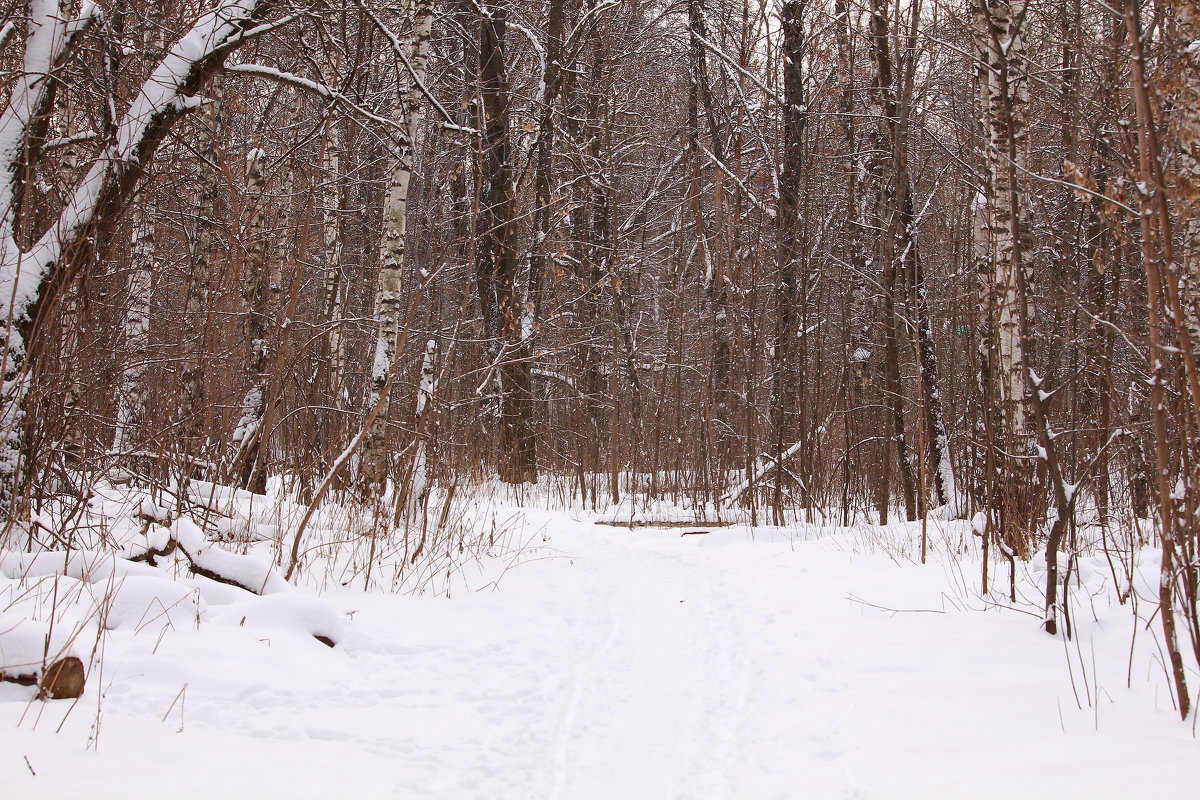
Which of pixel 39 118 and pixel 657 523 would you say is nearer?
pixel 39 118

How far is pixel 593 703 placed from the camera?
11.7 feet

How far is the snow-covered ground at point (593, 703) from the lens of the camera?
241 cm

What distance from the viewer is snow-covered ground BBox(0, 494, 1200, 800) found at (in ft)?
7.89

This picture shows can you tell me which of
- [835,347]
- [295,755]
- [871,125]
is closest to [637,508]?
[871,125]

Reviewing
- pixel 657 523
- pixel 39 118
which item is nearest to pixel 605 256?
pixel 657 523

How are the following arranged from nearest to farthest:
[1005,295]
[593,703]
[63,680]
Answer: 1. [63,680]
2. [593,703]
3. [1005,295]

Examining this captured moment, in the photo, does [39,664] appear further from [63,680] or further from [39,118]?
[39,118]

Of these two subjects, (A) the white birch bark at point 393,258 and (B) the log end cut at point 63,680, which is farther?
(A) the white birch bark at point 393,258

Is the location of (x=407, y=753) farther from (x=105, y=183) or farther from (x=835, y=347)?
(x=835, y=347)

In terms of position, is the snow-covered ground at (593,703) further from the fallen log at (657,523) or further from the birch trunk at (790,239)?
the birch trunk at (790,239)

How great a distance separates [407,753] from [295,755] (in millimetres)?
394

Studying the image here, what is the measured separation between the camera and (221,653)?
3217mm

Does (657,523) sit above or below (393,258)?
below

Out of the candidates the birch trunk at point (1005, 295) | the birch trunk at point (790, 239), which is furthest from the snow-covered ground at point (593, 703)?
the birch trunk at point (790, 239)
